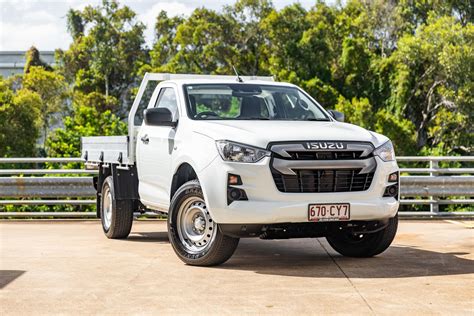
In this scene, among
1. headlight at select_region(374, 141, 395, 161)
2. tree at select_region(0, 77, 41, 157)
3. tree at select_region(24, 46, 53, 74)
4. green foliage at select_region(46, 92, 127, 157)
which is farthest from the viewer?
tree at select_region(24, 46, 53, 74)

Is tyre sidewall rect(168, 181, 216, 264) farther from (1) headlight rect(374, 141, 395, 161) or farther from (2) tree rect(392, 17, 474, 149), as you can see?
(2) tree rect(392, 17, 474, 149)

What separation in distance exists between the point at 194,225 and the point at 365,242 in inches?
77.0

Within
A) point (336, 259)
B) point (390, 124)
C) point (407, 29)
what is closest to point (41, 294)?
point (336, 259)

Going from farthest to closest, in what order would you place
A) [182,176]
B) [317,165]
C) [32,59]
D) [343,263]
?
[32,59]
[182,176]
[343,263]
[317,165]

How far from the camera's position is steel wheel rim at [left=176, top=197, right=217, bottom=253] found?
870 cm

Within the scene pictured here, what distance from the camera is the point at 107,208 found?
12.1 m

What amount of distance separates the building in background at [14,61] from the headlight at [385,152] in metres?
92.0

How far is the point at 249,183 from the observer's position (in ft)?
27.1

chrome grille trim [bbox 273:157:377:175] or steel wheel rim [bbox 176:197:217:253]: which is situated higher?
chrome grille trim [bbox 273:157:377:175]

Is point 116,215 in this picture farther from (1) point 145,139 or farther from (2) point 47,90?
(2) point 47,90

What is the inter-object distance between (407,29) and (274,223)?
53.2 meters

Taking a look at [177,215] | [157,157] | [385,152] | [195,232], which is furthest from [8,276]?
[385,152]

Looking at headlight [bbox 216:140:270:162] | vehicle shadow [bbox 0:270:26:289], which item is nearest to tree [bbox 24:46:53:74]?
vehicle shadow [bbox 0:270:26:289]

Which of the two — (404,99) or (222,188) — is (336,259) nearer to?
(222,188)
